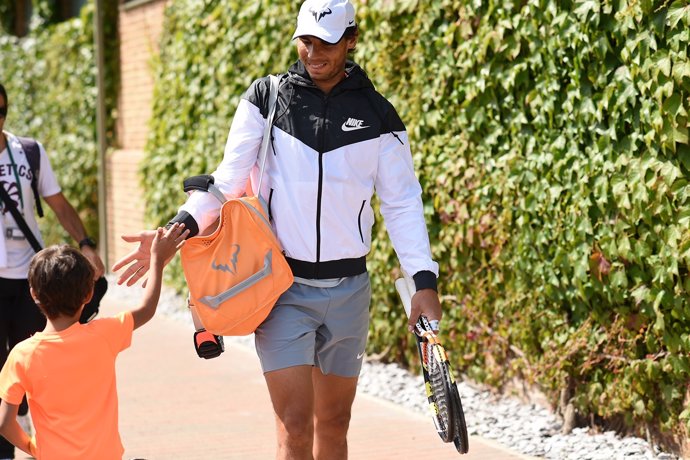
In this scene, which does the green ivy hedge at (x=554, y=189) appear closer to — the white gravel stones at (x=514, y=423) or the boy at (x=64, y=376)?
the white gravel stones at (x=514, y=423)

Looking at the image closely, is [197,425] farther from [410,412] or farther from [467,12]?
[467,12]

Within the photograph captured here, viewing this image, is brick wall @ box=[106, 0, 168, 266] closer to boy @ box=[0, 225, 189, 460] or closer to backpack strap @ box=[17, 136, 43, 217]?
backpack strap @ box=[17, 136, 43, 217]

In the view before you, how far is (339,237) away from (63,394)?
3.63ft

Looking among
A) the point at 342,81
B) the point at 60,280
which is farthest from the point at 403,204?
the point at 60,280

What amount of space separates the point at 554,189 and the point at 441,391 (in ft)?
8.06

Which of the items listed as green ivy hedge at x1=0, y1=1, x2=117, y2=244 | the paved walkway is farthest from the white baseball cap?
green ivy hedge at x1=0, y1=1, x2=117, y2=244

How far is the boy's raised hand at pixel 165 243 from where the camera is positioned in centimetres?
388

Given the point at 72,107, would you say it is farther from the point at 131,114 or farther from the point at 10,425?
the point at 10,425

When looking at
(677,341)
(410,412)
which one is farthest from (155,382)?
(677,341)

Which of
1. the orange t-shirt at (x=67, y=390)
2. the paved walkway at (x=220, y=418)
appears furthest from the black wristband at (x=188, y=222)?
the paved walkway at (x=220, y=418)

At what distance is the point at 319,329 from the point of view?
13.8 feet

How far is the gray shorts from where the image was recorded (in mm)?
4027

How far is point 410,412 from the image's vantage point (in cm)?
687

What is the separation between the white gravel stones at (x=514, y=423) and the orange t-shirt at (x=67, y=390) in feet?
9.34
